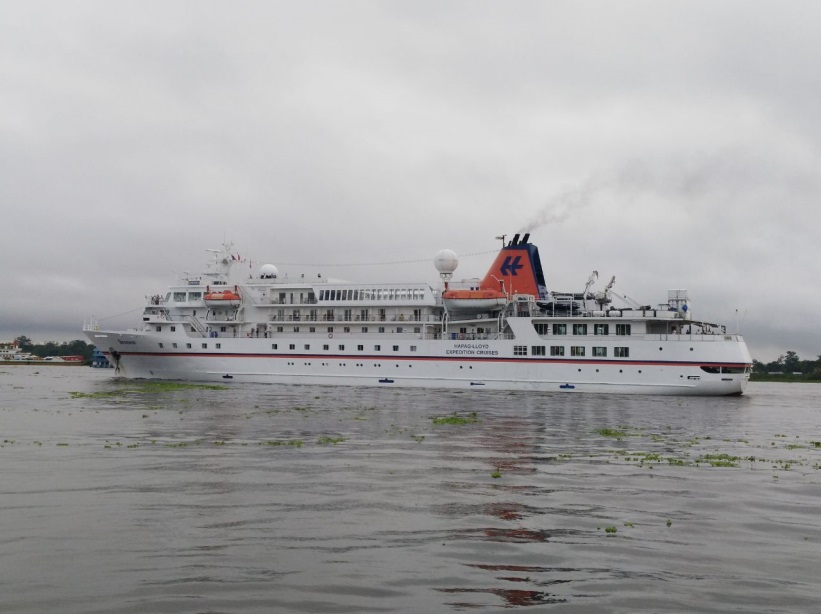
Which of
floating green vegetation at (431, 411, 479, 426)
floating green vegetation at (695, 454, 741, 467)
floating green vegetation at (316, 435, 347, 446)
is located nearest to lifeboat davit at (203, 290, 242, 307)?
floating green vegetation at (431, 411, 479, 426)

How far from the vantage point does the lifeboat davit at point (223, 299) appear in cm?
5666

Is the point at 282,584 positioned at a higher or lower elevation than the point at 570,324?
lower

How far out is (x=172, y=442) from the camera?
65.8 feet

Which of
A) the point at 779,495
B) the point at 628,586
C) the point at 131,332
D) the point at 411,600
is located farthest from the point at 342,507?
the point at 131,332

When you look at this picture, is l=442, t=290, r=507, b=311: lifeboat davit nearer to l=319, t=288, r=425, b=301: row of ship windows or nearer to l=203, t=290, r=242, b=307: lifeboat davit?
l=319, t=288, r=425, b=301: row of ship windows

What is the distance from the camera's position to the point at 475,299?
51656 mm

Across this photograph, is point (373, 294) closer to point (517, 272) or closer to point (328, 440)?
point (517, 272)

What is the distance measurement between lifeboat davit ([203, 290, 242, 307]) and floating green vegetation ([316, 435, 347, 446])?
120ft

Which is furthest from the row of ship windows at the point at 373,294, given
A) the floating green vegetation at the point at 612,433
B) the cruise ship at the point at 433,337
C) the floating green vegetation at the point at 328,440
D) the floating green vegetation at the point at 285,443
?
the floating green vegetation at the point at 285,443

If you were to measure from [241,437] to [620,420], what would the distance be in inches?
636

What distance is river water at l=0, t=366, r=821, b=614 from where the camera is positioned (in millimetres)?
8070

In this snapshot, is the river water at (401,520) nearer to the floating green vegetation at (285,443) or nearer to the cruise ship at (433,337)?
the floating green vegetation at (285,443)

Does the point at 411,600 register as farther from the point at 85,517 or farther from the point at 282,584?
the point at 85,517

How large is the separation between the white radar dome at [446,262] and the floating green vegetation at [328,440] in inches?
1336
